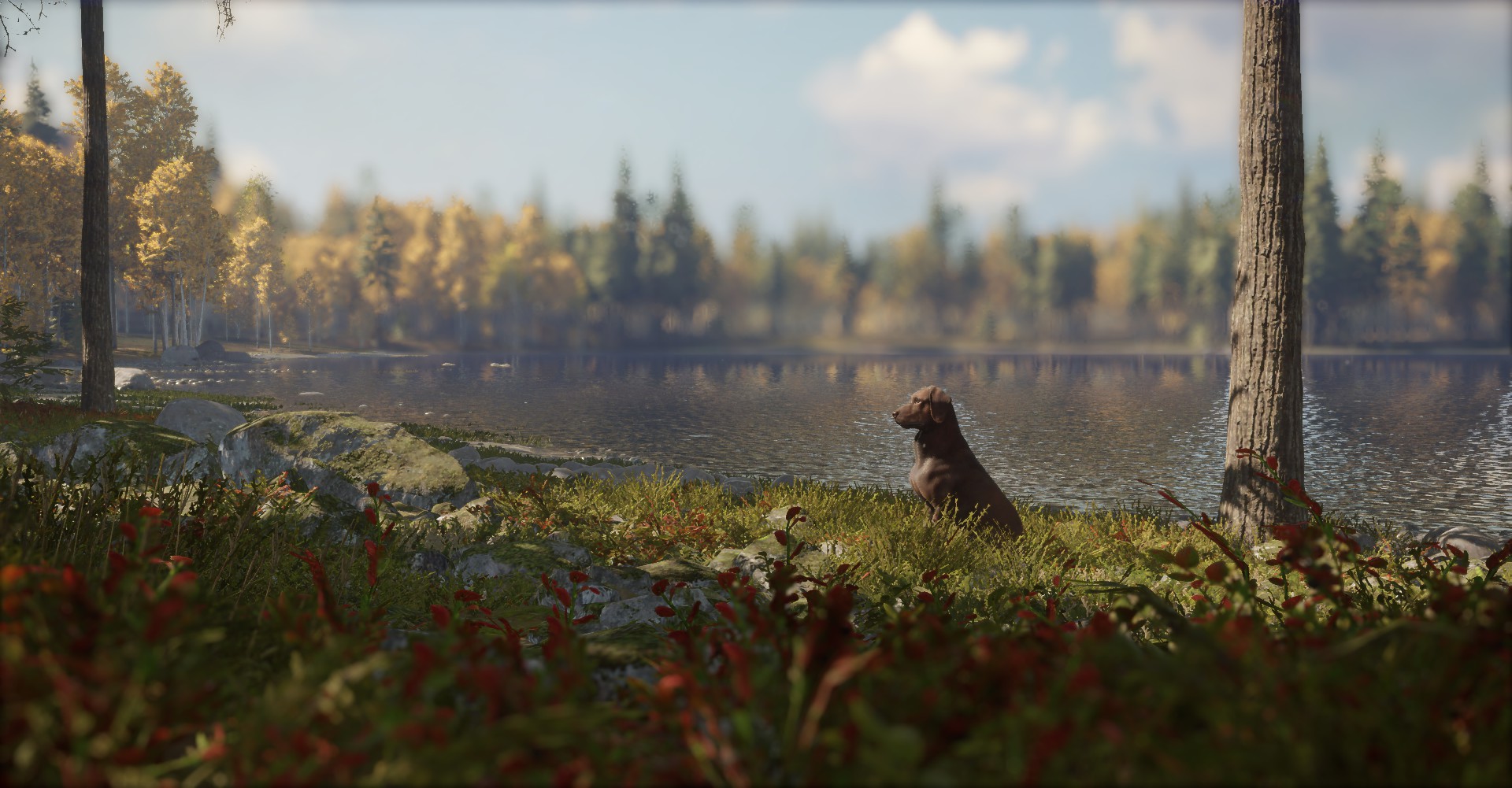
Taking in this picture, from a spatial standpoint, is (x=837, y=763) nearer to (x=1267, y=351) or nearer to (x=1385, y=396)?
(x=1267, y=351)

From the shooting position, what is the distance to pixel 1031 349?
98.2m

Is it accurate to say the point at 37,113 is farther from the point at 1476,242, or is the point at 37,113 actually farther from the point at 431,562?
the point at 1476,242

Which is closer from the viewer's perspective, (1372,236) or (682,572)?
(682,572)

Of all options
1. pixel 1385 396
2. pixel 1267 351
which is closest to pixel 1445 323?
pixel 1385 396

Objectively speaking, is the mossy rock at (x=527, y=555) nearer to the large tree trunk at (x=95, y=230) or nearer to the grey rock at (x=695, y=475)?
the grey rock at (x=695, y=475)

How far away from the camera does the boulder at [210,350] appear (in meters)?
45.0

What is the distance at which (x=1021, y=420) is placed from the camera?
98.0 ft

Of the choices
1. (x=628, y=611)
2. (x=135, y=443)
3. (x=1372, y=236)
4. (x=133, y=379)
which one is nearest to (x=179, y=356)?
(x=133, y=379)

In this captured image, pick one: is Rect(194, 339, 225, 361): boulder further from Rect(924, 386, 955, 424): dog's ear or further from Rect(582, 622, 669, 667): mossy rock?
Rect(582, 622, 669, 667): mossy rock

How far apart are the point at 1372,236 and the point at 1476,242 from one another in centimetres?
1350

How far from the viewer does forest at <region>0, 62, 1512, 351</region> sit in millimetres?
76125

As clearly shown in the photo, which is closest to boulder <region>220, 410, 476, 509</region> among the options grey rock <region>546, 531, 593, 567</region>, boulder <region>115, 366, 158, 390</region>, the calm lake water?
grey rock <region>546, 531, 593, 567</region>

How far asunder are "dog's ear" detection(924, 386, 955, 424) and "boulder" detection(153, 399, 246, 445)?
1088 cm

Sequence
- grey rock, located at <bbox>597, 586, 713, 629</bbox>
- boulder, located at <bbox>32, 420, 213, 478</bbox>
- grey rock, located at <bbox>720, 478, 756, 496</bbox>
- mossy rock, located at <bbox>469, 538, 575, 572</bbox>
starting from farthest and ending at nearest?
grey rock, located at <bbox>720, 478, 756, 496</bbox> → boulder, located at <bbox>32, 420, 213, 478</bbox> → mossy rock, located at <bbox>469, 538, 575, 572</bbox> → grey rock, located at <bbox>597, 586, 713, 629</bbox>
